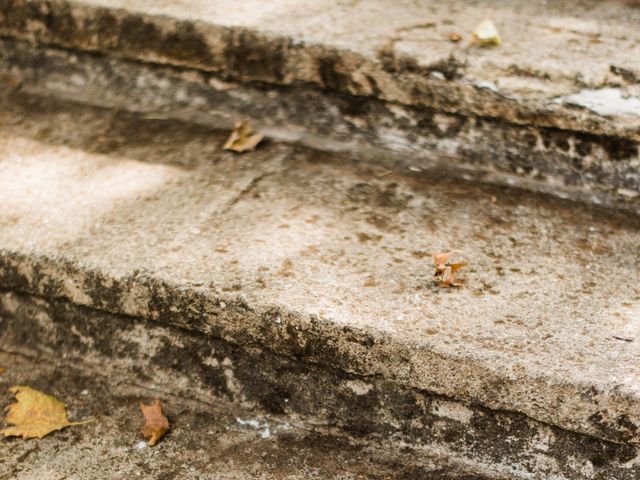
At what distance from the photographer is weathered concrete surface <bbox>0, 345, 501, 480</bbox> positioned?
1.53 m

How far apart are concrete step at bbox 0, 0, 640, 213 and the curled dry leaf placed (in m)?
0.42

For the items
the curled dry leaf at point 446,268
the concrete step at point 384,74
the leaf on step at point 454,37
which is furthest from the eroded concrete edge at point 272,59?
the curled dry leaf at point 446,268

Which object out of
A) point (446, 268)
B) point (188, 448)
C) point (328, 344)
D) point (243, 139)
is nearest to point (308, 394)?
point (328, 344)

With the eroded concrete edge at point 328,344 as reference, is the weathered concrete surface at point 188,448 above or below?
below

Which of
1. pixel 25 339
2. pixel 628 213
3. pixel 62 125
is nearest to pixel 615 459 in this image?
pixel 628 213

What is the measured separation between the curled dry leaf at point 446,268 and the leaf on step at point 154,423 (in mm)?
697

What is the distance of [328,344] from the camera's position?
58.9 inches

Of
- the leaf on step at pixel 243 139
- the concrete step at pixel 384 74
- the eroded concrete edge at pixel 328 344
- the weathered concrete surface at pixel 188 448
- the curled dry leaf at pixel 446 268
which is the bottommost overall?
the weathered concrete surface at pixel 188 448

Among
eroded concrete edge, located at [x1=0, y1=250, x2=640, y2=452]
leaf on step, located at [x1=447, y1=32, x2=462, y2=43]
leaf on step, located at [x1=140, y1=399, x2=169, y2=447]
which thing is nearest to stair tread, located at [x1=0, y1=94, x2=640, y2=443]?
eroded concrete edge, located at [x1=0, y1=250, x2=640, y2=452]

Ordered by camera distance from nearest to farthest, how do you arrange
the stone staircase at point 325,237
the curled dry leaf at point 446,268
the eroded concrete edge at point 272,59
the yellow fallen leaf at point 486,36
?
the stone staircase at point 325,237
the curled dry leaf at point 446,268
the eroded concrete edge at point 272,59
the yellow fallen leaf at point 486,36

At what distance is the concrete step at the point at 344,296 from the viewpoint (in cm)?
143

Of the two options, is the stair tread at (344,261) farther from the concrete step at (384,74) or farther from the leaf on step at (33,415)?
the leaf on step at (33,415)

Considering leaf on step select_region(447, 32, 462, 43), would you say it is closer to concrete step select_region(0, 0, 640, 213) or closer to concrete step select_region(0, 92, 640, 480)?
concrete step select_region(0, 0, 640, 213)

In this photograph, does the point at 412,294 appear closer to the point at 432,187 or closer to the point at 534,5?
the point at 432,187
